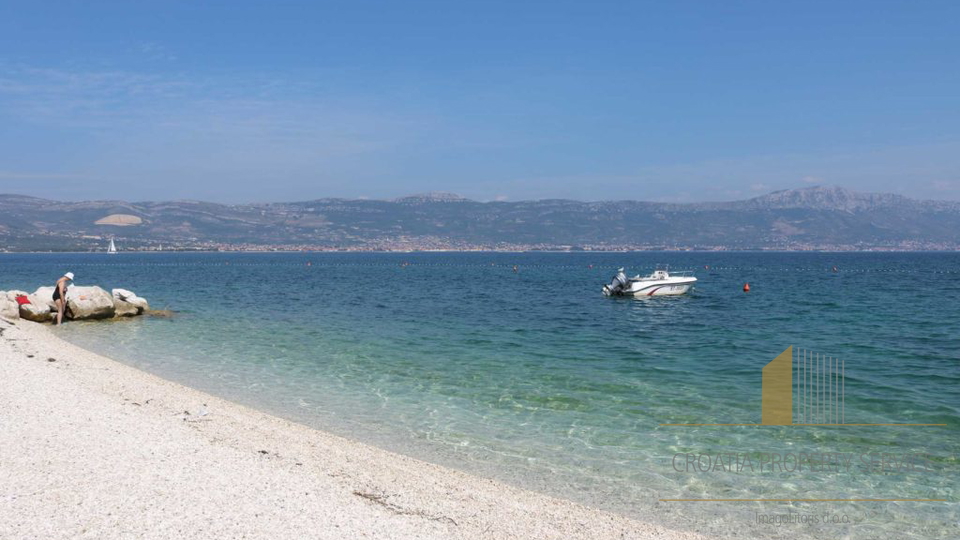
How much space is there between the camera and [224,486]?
864cm

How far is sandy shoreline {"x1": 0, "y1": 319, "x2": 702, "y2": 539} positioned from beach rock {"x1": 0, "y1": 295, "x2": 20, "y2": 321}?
19.7 meters

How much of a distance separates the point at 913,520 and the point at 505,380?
441 inches

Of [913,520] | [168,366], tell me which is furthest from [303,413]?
[913,520]

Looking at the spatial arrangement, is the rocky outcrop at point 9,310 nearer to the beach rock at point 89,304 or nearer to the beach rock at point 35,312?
the beach rock at point 35,312

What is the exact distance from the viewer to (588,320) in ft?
118

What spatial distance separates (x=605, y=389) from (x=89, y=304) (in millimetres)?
28232

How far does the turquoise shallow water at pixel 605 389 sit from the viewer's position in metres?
10.6

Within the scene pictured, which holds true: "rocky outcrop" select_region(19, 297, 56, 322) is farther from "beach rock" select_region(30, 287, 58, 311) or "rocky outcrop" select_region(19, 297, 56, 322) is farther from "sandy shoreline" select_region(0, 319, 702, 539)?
"sandy shoreline" select_region(0, 319, 702, 539)

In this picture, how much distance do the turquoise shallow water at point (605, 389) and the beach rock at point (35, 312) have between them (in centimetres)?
201

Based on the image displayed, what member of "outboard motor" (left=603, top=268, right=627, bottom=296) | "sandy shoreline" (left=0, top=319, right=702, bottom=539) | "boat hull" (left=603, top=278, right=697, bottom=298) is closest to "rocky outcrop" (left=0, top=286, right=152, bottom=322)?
"sandy shoreline" (left=0, top=319, right=702, bottom=539)

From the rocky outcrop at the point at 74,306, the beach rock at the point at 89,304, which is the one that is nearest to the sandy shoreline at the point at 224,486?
the rocky outcrop at the point at 74,306

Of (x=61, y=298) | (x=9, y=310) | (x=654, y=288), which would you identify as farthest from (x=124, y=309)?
(x=654, y=288)

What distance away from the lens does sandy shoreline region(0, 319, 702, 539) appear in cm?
738

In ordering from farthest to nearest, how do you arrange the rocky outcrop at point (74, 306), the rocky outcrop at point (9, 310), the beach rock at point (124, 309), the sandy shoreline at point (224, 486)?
the beach rock at point (124, 309) < the rocky outcrop at point (74, 306) < the rocky outcrop at point (9, 310) < the sandy shoreline at point (224, 486)
